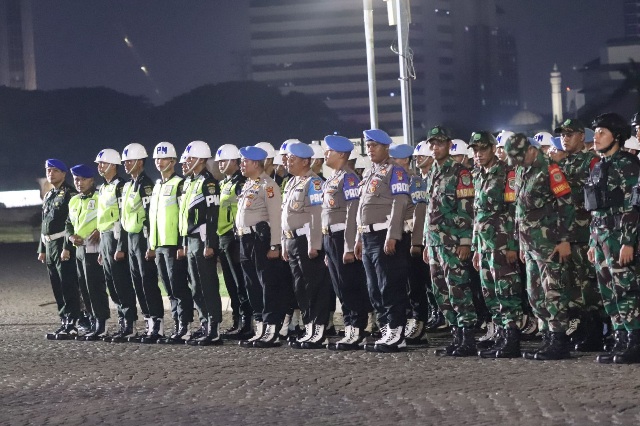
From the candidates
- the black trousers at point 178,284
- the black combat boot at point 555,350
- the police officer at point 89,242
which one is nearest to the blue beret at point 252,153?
the black trousers at point 178,284

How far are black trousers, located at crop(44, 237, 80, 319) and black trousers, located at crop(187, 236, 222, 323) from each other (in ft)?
7.83

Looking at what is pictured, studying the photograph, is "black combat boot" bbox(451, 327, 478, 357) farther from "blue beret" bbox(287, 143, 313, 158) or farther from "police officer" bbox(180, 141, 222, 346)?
"police officer" bbox(180, 141, 222, 346)

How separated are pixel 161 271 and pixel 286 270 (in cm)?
159

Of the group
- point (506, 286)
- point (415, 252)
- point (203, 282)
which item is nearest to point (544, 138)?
point (415, 252)

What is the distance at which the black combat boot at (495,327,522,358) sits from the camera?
11.7 metres

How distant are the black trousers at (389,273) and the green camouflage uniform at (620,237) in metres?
2.42

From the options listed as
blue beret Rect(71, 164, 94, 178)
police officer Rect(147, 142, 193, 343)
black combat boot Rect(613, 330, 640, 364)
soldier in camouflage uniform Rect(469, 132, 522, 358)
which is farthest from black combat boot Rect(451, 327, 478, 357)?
blue beret Rect(71, 164, 94, 178)

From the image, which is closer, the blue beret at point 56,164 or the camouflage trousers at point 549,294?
the camouflage trousers at point 549,294

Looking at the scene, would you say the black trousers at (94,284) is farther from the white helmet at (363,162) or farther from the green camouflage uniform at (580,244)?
the green camouflage uniform at (580,244)

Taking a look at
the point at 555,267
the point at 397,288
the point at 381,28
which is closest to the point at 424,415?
the point at 555,267

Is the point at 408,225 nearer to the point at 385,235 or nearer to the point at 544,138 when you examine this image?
the point at 385,235

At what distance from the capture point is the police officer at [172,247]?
14.8 metres

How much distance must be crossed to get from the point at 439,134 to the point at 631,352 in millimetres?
2958

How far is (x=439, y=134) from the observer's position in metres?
12.4
